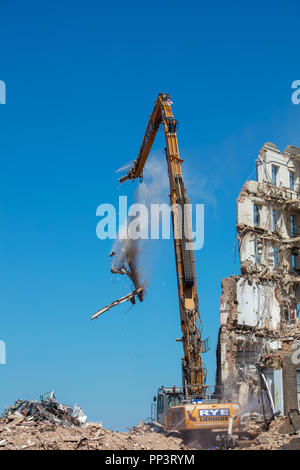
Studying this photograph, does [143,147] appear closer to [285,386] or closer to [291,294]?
[285,386]

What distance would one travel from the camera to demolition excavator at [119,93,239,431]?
21859 mm

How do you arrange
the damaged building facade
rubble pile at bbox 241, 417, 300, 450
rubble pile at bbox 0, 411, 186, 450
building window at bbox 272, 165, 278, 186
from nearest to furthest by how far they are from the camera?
1. rubble pile at bbox 0, 411, 186, 450
2. rubble pile at bbox 241, 417, 300, 450
3. the damaged building facade
4. building window at bbox 272, 165, 278, 186

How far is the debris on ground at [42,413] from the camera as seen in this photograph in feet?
68.8

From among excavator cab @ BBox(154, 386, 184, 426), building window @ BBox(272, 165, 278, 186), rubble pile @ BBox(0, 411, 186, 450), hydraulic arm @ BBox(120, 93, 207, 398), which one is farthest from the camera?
building window @ BBox(272, 165, 278, 186)

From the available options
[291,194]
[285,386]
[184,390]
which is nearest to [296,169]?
[291,194]

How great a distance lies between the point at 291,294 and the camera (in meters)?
45.8

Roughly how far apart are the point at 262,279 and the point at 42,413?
2501cm

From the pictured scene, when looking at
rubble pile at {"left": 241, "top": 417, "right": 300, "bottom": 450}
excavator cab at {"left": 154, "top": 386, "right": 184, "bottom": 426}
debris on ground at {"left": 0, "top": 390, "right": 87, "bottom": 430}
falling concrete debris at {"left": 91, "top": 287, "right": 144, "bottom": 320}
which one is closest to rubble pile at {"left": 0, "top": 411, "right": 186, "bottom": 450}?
debris on ground at {"left": 0, "top": 390, "right": 87, "bottom": 430}

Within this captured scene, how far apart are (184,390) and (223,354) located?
52.3 ft

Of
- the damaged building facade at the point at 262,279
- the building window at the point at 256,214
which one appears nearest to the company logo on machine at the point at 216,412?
the damaged building facade at the point at 262,279

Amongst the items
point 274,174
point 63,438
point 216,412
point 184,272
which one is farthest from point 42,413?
point 274,174

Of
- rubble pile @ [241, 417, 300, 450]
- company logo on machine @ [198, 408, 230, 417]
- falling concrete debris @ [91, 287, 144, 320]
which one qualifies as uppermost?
falling concrete debris @ [91, 287, 144, 320]

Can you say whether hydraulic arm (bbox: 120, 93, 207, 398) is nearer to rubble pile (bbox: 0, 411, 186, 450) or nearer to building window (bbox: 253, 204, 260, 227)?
rubble pile (bbox: 0, 411, 186, 450)

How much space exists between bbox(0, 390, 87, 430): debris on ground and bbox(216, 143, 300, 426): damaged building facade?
13726 millimetres
